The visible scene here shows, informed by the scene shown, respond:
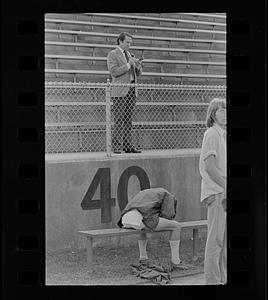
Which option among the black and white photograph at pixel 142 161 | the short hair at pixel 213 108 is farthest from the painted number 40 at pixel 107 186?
the short hair at pixel 213 108

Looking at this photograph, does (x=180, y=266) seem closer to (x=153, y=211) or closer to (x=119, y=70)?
(x=153, y=211)

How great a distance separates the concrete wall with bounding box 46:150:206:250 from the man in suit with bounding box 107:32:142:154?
0.03m

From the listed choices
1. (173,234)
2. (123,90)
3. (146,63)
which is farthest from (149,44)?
(173,234)

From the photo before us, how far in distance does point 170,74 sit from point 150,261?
0.24m

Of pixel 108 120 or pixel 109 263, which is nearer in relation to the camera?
pixel 109 263

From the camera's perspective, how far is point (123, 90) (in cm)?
105

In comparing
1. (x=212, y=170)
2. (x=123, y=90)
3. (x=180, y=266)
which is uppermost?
(x=123, y=90)

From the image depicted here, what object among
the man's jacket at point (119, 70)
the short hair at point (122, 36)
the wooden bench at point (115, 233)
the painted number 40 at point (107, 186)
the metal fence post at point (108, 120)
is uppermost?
the short hair at point (122, 36)

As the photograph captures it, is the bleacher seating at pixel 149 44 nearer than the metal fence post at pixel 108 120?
Yes

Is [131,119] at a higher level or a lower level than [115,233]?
higher

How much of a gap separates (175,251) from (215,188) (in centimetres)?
9

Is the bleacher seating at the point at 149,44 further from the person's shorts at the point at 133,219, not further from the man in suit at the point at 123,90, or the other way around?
the person's shorts at the point at 133,219
